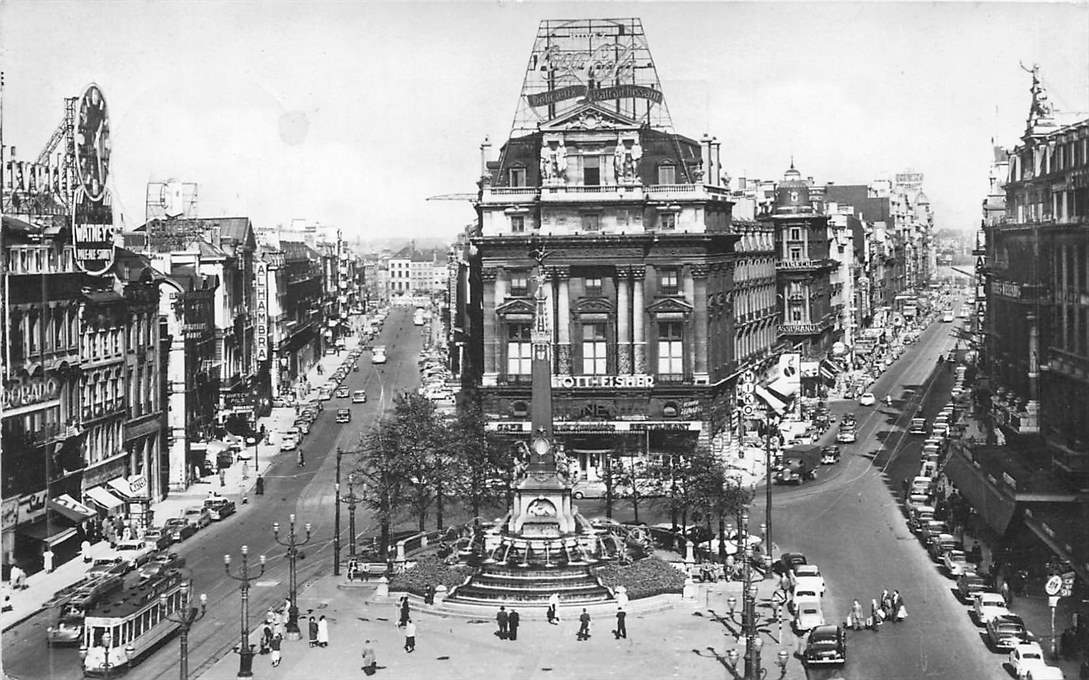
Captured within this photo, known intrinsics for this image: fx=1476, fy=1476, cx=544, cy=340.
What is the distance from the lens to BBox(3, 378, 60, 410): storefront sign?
6794 cm

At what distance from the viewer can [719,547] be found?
226 feet

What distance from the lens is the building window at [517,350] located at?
97.6m

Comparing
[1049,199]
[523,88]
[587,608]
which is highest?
[523,88]

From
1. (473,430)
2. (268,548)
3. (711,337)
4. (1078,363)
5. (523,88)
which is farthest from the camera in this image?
(523,88)

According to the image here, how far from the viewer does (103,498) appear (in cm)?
7806

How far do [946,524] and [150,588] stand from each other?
3946 centimetres

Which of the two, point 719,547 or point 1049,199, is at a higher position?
point 1049,199

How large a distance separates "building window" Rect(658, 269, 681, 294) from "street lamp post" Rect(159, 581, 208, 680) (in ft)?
146

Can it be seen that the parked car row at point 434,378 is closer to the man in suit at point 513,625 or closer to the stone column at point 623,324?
the stone column at point 623,324

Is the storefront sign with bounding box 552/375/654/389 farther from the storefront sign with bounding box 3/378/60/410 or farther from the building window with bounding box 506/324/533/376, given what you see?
the storefront sign with bounding box 3/378/60/410

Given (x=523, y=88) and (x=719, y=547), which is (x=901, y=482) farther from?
(x=523, y=88)

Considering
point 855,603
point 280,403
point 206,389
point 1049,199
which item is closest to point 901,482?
point 1049,199

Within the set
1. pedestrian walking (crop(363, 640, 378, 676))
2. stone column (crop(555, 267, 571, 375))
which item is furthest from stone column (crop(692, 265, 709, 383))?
pedestrian walking (crop(363, 640, 378, 676))

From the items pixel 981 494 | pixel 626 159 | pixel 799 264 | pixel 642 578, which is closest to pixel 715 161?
pixel 626 159
